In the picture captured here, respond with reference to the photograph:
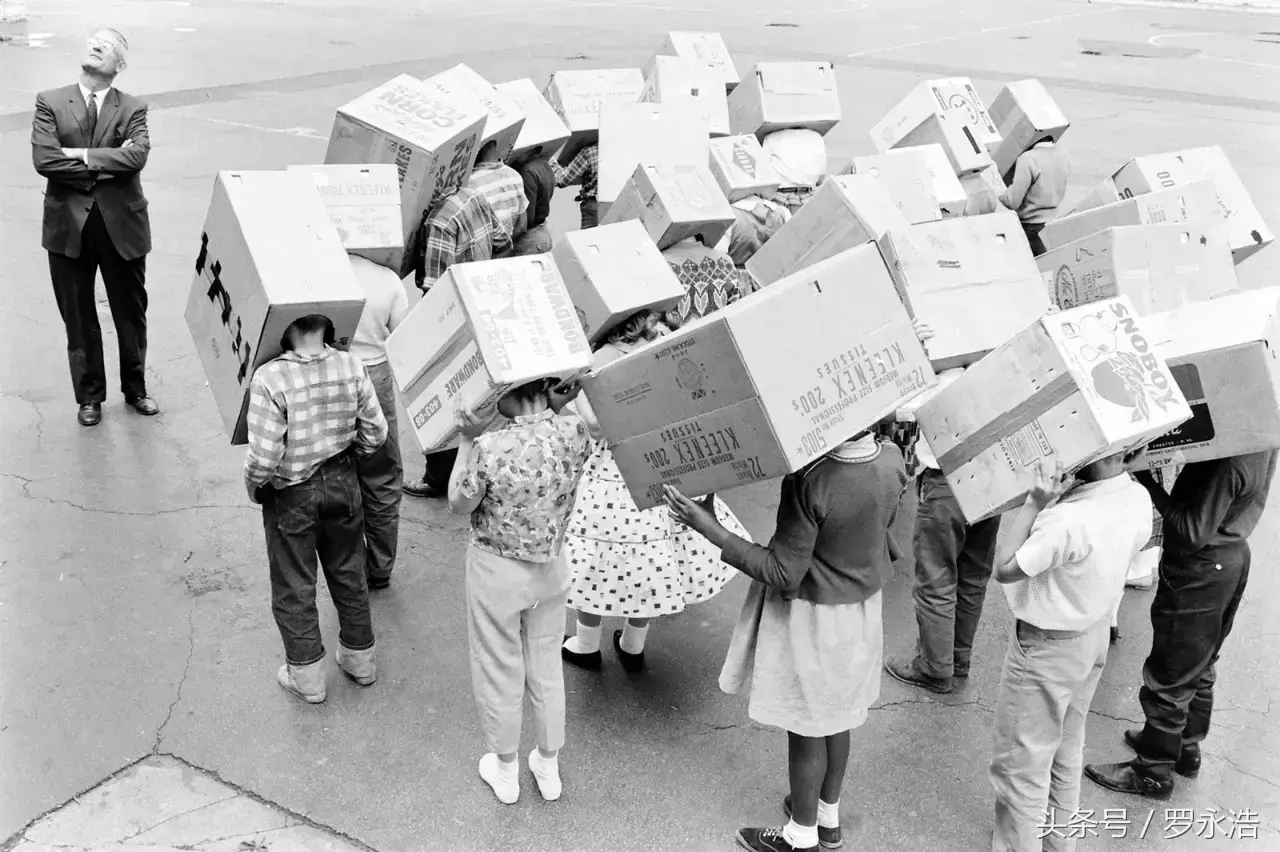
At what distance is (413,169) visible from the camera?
17.8 ft

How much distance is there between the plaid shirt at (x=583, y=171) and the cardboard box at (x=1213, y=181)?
3.08m

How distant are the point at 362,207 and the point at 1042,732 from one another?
3.24m

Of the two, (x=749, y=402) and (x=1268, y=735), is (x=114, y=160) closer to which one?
(x=749, y=402)

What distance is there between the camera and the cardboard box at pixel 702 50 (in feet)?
27.0

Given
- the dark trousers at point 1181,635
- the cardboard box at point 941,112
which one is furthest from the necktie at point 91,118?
the dark trousers at point 1181,635

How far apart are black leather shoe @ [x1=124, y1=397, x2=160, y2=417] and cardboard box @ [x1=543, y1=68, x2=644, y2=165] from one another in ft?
9.51

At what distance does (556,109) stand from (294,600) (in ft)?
14.0

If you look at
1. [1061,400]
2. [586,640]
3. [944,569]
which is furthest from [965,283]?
[586,640]

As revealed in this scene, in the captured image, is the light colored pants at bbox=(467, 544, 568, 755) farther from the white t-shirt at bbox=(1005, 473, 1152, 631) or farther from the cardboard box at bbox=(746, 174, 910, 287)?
the cardboard box at bbox=(746, 174, 910, 287)

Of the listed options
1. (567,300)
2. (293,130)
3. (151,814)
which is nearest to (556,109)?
(567,300)

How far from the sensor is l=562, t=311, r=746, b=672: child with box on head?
429 centimetres

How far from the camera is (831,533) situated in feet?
10.9

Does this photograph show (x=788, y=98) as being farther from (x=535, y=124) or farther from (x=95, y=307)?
(x=95, y=307)

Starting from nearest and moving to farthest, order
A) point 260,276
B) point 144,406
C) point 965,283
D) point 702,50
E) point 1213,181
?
1. point 260,276
2. point 965,283
3. point 1213,181
4. point 144,406
5. point 702,50
